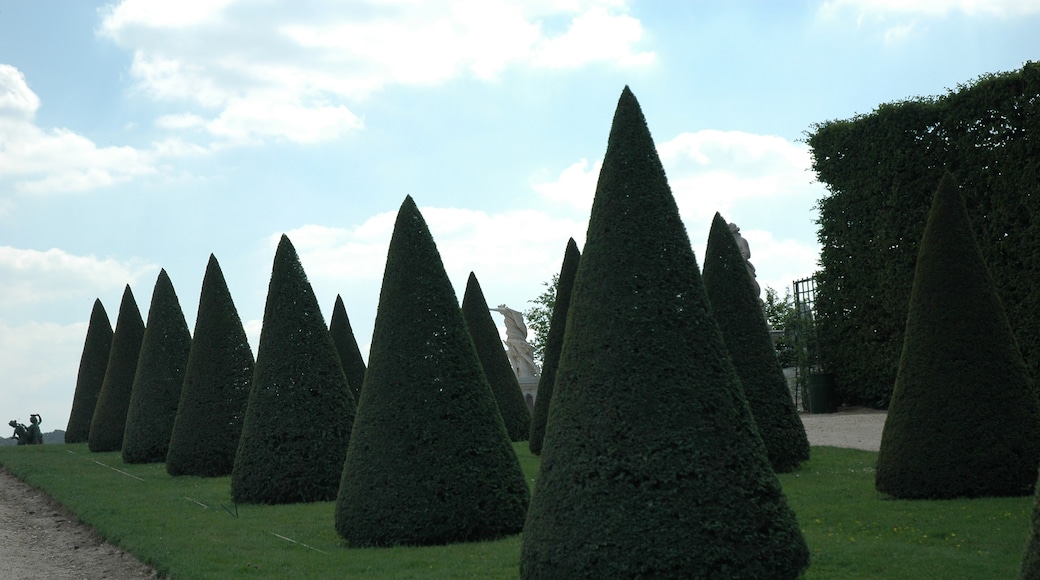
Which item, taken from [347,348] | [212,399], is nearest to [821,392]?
[347,348]

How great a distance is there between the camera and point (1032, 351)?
67.9ft

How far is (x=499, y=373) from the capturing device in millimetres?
22953

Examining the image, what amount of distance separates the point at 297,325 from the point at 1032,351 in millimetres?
15631

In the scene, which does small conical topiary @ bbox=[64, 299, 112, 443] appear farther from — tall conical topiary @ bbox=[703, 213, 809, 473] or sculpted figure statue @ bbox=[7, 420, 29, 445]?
tall conical topiary @ bbox=[703, 213, 809, 473]

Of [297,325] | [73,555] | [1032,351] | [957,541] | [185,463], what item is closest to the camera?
[957,541]

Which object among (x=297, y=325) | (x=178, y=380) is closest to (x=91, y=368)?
(x=178, y=380)

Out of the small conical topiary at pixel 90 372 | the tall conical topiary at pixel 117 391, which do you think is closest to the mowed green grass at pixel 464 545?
the tall conical topiary at pixel 117 391

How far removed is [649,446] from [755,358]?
8.80 m

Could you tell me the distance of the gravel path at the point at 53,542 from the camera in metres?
10.8

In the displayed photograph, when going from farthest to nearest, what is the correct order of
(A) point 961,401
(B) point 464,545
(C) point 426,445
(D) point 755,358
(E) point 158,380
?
(E) point 158,380, (D) point 755,358, (A) point 961,401, (C) point 426,445, (B) point 464,545

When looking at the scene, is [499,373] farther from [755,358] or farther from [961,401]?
[961,401]

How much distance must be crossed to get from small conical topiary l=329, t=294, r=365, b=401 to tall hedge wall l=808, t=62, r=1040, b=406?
12793 mm

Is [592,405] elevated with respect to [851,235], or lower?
lower

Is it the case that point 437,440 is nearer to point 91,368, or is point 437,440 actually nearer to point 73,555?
point 73,555
